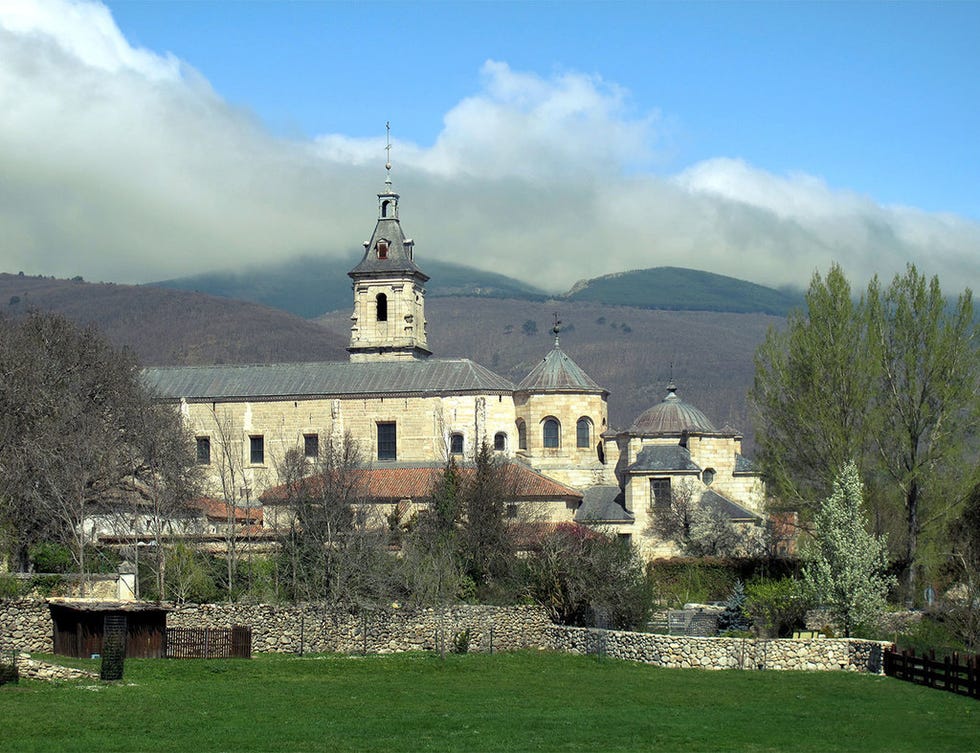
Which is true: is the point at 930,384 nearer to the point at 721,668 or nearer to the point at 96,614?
the point at 721,668

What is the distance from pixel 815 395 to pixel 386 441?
2505cm

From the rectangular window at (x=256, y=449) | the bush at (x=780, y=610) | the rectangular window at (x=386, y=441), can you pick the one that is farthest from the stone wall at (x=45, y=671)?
the rectangular window at (x=256, y=449)

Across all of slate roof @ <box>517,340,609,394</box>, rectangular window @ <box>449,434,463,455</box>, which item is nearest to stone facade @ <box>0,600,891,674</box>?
rectangular window @ <box>449,434,463,455</box>

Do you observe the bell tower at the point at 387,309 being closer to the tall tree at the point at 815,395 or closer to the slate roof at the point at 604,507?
the slate roof at the point at 604,507

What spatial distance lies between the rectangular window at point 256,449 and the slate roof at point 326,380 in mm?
1972

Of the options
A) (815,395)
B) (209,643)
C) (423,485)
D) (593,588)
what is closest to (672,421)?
(423,485)

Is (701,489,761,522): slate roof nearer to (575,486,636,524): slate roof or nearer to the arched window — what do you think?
(575,486,636,524): slate roof

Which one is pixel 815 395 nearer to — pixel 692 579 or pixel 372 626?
pixel 692 579

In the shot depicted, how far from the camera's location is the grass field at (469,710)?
2027 centimetres

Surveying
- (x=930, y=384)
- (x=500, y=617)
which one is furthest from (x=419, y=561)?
(x=930, y=384)

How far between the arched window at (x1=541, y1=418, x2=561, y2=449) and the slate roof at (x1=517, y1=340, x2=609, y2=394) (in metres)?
1.50

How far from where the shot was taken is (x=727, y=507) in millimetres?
60531

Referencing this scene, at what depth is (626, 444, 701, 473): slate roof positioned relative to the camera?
201 feet

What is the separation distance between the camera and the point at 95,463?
4741 cm
